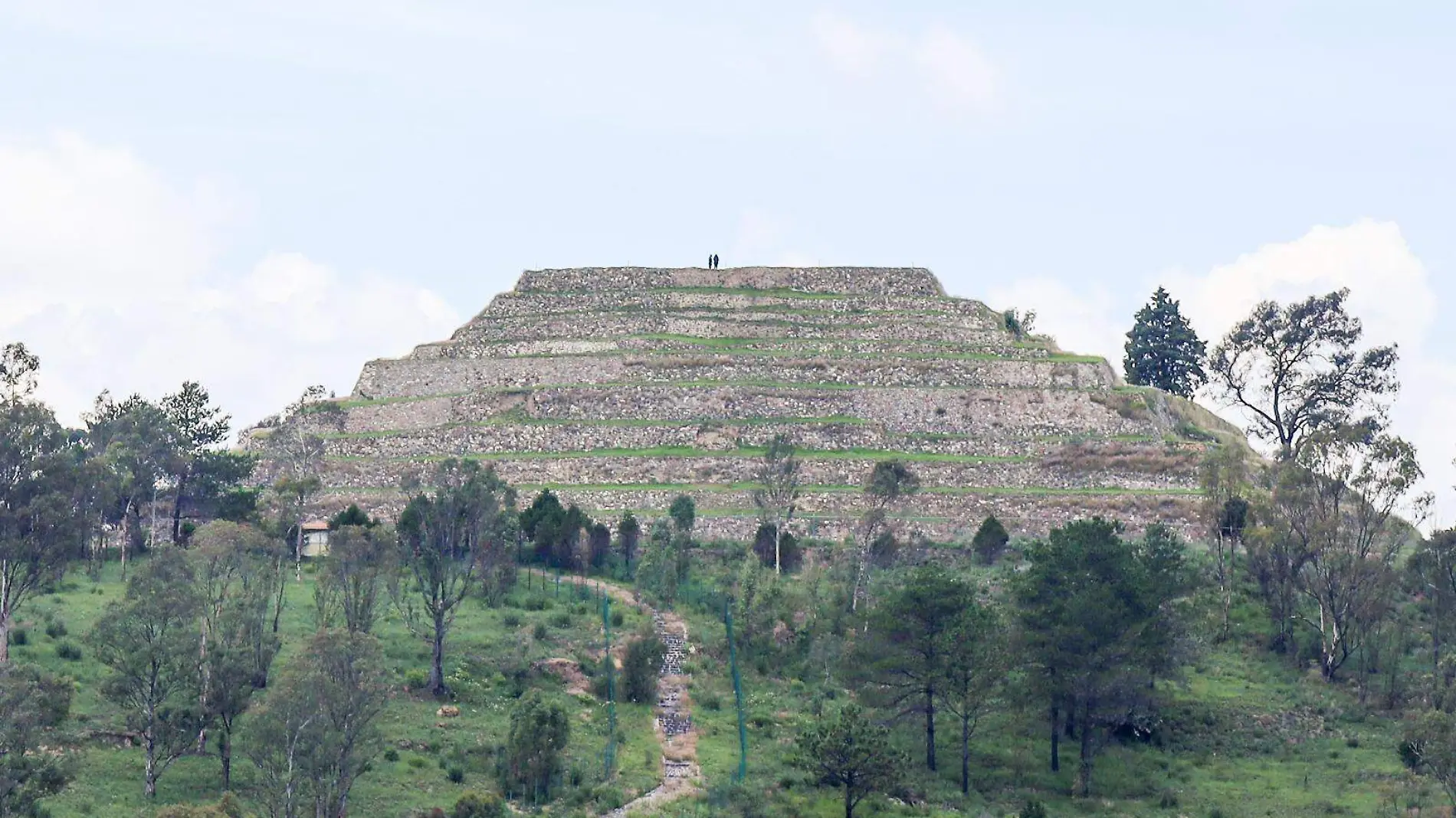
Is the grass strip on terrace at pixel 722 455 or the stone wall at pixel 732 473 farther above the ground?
the grass strip on terrace at pixel 722 455

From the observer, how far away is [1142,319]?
11700 centimetres

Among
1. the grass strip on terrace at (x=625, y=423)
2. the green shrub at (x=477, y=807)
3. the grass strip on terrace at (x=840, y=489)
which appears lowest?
the green shrub at (x=477, y=807)

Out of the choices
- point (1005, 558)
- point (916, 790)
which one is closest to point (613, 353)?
point (1005, 558)

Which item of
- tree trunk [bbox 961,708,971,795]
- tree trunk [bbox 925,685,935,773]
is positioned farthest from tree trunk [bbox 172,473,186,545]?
tree trunk [bbox 961,708,971,795]

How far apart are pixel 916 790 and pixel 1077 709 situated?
7.63 m

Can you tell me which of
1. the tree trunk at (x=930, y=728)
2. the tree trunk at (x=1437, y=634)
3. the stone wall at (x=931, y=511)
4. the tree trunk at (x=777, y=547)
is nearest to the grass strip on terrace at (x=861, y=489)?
the stone wall at (x=931, y=511)

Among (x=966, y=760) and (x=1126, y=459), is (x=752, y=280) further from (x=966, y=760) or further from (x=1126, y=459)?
(x=966, y=760)

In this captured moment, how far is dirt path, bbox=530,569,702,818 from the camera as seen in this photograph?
59875 mm

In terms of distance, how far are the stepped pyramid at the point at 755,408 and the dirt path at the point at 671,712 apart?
965cm

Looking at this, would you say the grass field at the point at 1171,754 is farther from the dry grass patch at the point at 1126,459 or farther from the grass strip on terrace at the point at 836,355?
the grass strip on terrace at the point at 836,355

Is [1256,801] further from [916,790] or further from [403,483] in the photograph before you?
[403,483]

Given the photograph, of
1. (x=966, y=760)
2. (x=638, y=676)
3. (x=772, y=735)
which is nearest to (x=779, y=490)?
(x=638, y=676)

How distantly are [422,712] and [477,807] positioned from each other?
409 inches

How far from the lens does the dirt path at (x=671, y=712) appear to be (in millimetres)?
59875
